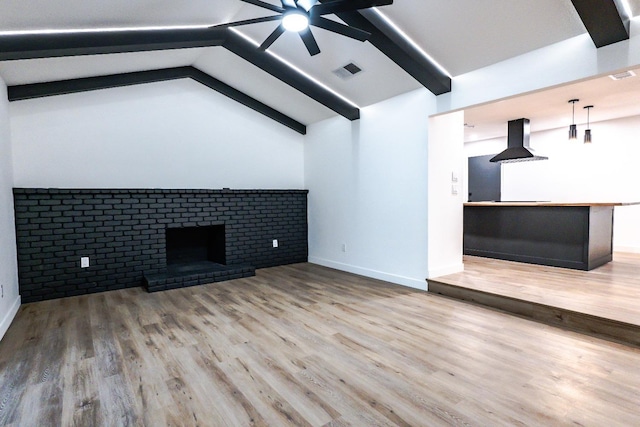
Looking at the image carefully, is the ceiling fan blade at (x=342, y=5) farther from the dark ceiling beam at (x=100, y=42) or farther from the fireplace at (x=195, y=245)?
the fireplace at (x=195, y=245)

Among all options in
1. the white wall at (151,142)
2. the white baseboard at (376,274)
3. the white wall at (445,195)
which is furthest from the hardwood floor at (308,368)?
the white wall at (151,142)

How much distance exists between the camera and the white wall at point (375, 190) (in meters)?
4.05

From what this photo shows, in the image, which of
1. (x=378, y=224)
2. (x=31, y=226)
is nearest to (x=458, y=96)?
(x=378, y=224)

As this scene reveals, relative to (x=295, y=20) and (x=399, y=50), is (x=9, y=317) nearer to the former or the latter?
(x=295, y=20)

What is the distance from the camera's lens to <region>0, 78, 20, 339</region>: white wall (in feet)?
9.97

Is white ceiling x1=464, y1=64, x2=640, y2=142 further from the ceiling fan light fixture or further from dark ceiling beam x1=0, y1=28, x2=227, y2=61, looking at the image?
dark ceiling beam x1=0, y1=28, x2=227, y2=61

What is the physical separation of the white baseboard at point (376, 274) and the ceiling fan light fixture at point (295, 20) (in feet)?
9.84

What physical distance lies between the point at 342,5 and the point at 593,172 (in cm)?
625

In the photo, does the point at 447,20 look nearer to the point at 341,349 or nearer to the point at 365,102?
the point at 365,102

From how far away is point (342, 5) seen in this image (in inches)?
90.8

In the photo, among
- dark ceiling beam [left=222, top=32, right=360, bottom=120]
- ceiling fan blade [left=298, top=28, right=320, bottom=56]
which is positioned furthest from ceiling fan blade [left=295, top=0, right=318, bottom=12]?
dark ceiling beam [left=222, top=32, right=360, bottom=120]

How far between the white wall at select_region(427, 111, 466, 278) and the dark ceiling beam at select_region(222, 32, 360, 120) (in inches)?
50.0

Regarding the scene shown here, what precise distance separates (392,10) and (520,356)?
2.93m

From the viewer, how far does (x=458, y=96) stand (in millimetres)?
3561
